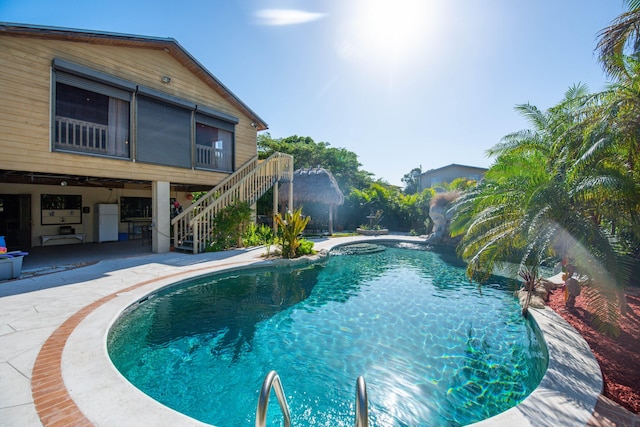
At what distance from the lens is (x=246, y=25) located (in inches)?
418

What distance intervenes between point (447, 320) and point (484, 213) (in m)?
2.39

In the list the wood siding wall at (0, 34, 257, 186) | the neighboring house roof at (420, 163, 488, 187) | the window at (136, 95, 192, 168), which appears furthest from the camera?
the neighboring house roof at (420, 163, 488, 187)

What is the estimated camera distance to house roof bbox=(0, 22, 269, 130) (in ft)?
Answer: 25.6

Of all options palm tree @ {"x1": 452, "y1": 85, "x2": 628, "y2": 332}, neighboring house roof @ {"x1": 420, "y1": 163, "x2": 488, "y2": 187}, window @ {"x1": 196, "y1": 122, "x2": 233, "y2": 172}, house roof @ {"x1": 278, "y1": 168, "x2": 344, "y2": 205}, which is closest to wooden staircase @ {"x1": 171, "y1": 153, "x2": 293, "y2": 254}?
window @ {"x1": 196, "y1": 122, "x2": 233, "y2": 172}

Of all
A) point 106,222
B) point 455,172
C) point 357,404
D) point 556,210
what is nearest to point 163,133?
point 106,222

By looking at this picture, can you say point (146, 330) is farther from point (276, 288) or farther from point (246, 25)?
point (246, 25)

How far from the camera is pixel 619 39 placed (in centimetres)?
579

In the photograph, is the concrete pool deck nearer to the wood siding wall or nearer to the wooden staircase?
the wood siding wall

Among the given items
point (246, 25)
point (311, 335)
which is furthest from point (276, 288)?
point (246, 25)

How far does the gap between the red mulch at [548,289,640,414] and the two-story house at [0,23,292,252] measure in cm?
1127

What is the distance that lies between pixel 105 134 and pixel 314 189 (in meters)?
12.1

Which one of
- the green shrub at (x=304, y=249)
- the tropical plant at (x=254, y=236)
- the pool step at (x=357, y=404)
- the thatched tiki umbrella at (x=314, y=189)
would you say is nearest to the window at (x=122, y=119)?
the tropical plant at (x=254, y=236)

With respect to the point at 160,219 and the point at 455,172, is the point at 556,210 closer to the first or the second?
the point at 160,219

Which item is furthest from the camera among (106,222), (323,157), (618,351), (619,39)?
(323,157)
